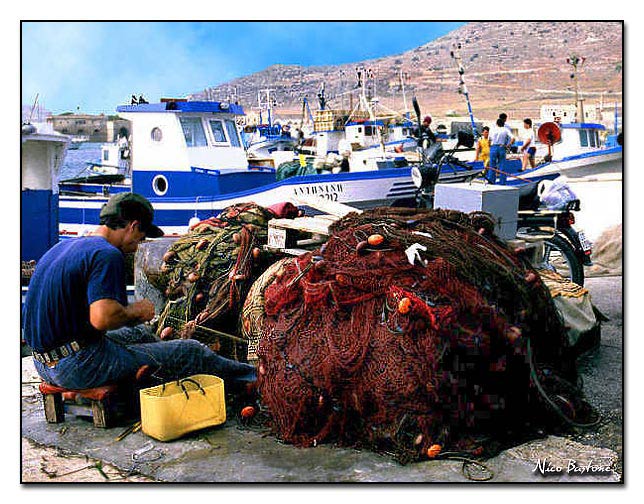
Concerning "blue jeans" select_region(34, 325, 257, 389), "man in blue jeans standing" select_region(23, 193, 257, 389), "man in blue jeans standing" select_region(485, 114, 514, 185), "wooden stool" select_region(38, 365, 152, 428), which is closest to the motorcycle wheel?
"blue jeans" select_region(34, 325, 257, 389)

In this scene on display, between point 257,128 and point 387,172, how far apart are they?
33.9m

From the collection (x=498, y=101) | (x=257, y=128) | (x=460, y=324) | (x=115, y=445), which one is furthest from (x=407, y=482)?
(x=257, y=128)

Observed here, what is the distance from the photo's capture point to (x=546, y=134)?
45.0ft

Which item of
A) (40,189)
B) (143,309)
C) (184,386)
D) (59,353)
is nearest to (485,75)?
(40,189)

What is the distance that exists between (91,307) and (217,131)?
1042cm

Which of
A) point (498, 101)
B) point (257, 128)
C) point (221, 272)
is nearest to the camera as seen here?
point (221, 272)

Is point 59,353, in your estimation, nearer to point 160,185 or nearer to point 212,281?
point 212,281

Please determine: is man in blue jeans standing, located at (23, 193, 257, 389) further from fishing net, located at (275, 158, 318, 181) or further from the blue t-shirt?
fishing net, located at (275, 158, 318, 181)

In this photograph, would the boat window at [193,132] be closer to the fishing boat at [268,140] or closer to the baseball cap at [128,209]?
the fishing boat at [268,140]

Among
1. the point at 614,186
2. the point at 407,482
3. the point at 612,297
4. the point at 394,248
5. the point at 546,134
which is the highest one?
the point at 546,134

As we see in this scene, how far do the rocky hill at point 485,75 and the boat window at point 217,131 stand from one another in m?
0.67

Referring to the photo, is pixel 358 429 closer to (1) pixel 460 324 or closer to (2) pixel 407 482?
(2) pixel 407 482

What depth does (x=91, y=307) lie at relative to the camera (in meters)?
4.56

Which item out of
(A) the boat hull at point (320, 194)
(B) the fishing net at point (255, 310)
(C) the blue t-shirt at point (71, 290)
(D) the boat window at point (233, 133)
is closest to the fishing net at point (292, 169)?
(D) the boat window at point (233, 133)
